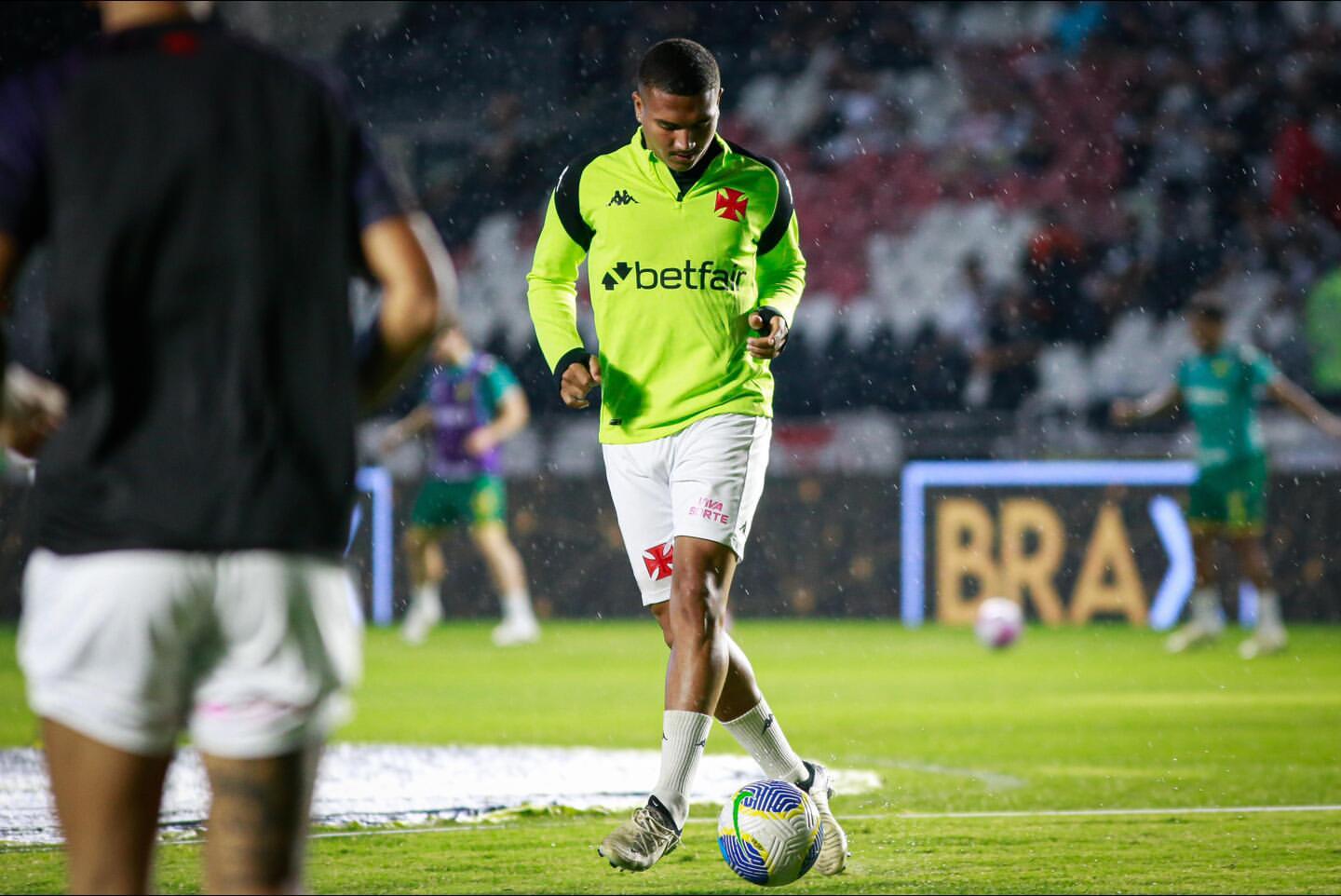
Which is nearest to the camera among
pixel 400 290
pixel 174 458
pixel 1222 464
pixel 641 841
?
pixel 174 458

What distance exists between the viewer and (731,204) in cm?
506

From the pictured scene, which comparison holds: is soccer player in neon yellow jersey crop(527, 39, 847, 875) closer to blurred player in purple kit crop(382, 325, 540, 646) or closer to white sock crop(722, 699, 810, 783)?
white sock crop(722, 699, 810, 783)

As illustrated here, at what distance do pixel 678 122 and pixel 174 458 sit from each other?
2883 millimetres

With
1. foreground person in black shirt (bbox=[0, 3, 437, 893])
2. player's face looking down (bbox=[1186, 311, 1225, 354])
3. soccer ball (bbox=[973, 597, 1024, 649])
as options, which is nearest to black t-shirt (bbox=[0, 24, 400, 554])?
foreground person in black shirt (bbox=[0, 3, 437, 893])

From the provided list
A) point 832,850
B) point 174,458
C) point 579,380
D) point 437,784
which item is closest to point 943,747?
point 437,784

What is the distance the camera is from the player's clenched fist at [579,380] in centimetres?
475

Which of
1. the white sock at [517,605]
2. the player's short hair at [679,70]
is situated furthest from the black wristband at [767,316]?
the white sock at [517,605]

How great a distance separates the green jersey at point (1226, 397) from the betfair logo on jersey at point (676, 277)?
863 cm

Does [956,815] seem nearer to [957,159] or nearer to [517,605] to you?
[517,605]

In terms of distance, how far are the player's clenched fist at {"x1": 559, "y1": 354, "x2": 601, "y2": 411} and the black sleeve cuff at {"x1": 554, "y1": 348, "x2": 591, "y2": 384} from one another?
0.02 meters

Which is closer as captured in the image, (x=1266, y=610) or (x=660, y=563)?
(x=660, y=563)

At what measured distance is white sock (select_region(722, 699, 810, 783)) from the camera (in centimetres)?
501

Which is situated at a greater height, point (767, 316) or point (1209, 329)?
point (767, 316)

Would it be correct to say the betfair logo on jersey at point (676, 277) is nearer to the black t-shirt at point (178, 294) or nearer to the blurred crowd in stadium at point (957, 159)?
the black t-shirt at point (178, 294)
